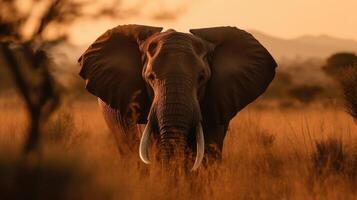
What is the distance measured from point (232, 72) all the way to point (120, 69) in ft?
3.82

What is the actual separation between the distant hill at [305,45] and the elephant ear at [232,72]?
14293cm

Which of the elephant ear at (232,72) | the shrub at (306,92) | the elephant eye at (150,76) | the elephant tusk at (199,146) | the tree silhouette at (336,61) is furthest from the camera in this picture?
the tree silhouette at (336,61)

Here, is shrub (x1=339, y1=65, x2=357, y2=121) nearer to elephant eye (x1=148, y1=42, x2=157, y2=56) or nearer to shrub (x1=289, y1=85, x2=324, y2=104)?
elephant eye (x1=148, y1=42, x2=157, y2=56)

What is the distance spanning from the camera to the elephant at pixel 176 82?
9.52m

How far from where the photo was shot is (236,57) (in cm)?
1096

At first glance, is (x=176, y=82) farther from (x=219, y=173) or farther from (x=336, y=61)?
(x=336, y=61)

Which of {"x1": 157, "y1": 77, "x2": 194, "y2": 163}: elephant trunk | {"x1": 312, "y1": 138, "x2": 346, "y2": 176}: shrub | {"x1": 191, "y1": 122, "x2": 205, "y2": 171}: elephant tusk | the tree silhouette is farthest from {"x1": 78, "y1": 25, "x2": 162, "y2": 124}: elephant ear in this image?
the tree silhouette

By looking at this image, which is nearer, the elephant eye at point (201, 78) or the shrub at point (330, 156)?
the elephant eye at point (201, 78)

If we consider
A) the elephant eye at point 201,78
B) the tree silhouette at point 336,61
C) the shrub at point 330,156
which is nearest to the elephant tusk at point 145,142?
the elephant eye at point 201,78

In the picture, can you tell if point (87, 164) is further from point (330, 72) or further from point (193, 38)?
point (330, 72)

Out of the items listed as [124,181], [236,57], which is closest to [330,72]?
[236,57]

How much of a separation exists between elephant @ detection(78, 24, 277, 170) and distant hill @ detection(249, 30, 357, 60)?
469 feet

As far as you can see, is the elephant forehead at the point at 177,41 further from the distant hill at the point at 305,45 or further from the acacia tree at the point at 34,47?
the distant hill at the point at 305,45

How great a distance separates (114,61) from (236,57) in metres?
1.29
